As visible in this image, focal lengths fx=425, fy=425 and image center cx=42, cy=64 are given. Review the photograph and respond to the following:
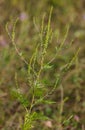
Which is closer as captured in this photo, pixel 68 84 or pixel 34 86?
pixel 34 86

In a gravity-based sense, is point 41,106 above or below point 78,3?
below

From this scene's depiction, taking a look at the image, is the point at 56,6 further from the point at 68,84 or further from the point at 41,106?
the point at 41,106

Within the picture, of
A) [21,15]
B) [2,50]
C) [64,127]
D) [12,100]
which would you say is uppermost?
[21,15]

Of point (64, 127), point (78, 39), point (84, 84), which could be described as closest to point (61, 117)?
point (64, 127)

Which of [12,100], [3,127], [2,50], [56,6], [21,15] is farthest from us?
[56,6]

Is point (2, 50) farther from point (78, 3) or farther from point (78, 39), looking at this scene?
point (78, 3)

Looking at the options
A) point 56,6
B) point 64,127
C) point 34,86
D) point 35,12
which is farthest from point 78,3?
point 34,86

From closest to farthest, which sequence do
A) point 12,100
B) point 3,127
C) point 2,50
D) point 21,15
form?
1. point 3,127
2. point 12,100
3. point 2,50
4. point 21,15
